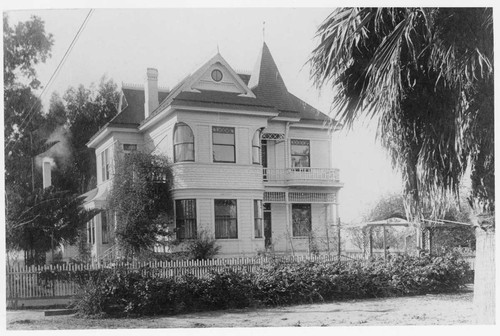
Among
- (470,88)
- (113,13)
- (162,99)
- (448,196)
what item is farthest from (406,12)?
(162,99)

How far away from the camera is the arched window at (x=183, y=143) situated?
573 inches

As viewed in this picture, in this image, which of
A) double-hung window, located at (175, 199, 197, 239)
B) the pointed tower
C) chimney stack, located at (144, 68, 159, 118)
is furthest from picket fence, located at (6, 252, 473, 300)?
the pointed tower

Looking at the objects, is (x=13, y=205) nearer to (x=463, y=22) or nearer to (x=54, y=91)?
(x=54, y=91)

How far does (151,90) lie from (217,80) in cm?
161

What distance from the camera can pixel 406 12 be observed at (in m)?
10.6

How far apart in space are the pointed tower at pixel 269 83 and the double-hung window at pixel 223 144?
47.5 inches

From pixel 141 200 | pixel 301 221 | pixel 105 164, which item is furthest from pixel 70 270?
pixel 301 221

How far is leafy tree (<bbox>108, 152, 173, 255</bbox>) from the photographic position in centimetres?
1422

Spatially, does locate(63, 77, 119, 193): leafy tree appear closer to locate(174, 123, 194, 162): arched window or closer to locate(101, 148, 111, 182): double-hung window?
locate(101, 148, 111, 182): double-hung window

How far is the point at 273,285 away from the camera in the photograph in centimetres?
1334

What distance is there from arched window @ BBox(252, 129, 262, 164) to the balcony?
470 millimetres

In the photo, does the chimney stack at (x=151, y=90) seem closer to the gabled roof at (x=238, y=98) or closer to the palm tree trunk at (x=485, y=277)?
the gabled roof at (x=238, y=98)

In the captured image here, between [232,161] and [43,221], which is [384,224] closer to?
[232,161]

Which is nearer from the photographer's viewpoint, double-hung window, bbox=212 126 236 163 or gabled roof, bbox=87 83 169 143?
gabled roof, bbox=87 83 169 143
